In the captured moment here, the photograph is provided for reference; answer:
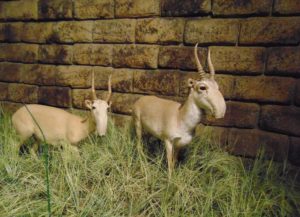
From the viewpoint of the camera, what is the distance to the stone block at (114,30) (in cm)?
321

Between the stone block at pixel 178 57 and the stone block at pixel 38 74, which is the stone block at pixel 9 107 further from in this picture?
the stone block at pixel 178 57

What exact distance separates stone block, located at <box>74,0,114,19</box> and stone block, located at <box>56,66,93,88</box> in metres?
0.53

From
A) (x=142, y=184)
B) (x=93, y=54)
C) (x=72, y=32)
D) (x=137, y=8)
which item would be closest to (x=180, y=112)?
(x=142, y=184)

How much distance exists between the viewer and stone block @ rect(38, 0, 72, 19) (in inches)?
137

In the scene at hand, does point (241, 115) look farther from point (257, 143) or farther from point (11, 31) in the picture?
point (11, 31)

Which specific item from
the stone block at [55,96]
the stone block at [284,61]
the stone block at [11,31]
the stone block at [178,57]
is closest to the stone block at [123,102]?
the stone block at [178,57]

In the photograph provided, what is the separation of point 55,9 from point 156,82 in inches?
55.1

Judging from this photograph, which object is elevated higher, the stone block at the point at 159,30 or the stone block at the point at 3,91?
the stone block at the point at 159,30

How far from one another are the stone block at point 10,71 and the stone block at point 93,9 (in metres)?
1.01

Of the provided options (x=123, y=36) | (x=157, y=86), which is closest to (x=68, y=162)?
(x=157, y=86)

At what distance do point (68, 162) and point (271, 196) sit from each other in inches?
58.9

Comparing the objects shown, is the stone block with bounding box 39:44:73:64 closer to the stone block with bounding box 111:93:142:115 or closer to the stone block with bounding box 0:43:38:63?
the stone block with bounding box 0:43:38:63

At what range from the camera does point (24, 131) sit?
9.37ft

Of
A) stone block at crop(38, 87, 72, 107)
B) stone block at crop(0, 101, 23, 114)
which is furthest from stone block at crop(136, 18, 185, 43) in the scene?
stone block at crop(0, 101, 23, 114)
